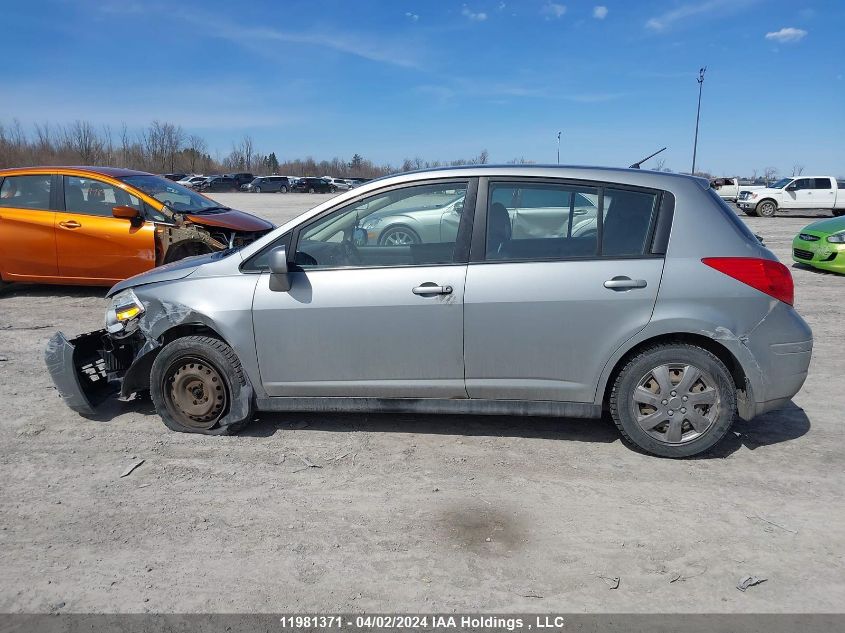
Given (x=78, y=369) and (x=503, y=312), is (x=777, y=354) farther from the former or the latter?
(x=78, y=369)

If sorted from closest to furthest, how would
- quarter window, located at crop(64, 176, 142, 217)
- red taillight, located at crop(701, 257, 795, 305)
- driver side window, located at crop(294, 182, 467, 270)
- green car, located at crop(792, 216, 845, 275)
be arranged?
red taillight, located at crop(701, 257, 795, 305), driver side window, located at crop(294, 182, 467, 270), quarter window, located at crop(64, 176, 142, 217), green car, located at crop(792, 216, 845, 275)

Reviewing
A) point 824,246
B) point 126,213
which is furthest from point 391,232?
point 824,246

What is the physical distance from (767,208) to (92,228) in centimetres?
2564

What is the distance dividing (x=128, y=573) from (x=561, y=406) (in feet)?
8.47

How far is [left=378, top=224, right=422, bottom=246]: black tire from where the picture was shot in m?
4.31

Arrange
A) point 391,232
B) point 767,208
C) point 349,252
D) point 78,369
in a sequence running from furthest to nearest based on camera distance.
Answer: point 767,208
point 78,369
point 391,232
point 349,252

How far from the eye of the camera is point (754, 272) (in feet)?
12.8

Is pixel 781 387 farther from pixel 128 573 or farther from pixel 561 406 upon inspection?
pixel 128 573

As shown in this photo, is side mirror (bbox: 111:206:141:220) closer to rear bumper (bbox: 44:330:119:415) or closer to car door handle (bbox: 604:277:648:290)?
rear bumper (bbox: 44:330:119:415)

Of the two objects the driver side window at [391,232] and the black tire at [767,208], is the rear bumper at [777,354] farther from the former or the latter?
the black tire at [767,208]

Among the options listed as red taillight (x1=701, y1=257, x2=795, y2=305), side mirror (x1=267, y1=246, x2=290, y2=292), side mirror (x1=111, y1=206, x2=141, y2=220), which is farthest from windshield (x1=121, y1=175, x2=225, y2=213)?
red taillight (x1=701, y1=257, x2=795, y2=305)

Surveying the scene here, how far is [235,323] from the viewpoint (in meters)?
4.25

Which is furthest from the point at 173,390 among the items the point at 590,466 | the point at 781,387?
the point at 781,387

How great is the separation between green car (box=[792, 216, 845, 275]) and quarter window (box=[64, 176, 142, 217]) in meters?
10.7
